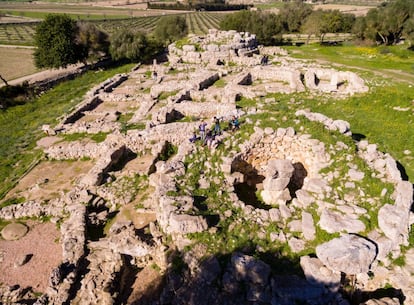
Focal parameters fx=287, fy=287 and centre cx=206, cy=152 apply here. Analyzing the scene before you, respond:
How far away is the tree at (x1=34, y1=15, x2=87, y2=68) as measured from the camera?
36.2 meters

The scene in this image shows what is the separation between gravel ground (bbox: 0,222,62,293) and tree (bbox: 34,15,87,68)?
97.0 feet

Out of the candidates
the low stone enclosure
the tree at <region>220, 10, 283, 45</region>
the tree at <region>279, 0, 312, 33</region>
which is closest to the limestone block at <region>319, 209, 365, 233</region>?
the low stone enclosure

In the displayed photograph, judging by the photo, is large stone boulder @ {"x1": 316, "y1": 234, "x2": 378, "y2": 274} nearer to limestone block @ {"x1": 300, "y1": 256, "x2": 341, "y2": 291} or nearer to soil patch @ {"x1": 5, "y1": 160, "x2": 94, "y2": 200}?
limestone block @ {"x1": 300, "y1": 256, "x2": 341, "y2": 291}

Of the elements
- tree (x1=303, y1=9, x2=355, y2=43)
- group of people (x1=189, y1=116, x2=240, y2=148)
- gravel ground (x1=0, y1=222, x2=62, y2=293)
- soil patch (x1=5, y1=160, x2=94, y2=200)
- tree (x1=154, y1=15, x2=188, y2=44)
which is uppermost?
tree (x1=303, y1=9, x2=355, y2=43)

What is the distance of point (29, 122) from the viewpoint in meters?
24.8

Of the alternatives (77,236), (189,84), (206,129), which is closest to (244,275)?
(77,236)

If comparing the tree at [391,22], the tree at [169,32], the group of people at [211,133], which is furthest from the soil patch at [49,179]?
the tree at [391,22]

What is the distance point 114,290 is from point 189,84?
20.6 metres

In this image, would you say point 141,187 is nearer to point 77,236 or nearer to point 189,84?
point 77,236

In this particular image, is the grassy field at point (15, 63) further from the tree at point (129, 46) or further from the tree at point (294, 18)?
the tree at point (294, 18)

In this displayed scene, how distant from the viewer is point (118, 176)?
51.4 feet

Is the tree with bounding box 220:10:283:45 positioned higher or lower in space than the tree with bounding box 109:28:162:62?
higher

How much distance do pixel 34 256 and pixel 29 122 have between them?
1684 cm

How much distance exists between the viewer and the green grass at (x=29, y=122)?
1827cm
